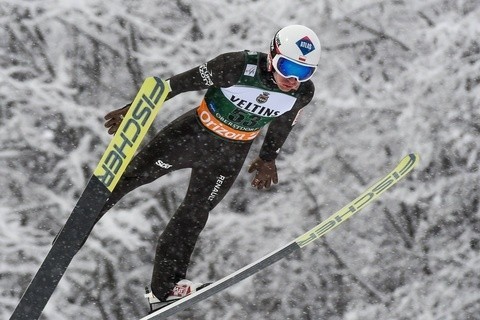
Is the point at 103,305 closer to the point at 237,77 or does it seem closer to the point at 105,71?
the point at 105,71

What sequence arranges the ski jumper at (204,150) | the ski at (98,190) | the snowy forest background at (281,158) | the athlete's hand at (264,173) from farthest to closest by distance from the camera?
the snowy forest background at (281,158), the athlete's hand at (264,173), the ski jumper at (204,150), the ski at (98,190)

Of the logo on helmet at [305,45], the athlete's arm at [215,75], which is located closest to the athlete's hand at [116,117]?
the athlete's arm at [215,75]

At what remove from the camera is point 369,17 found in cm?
625

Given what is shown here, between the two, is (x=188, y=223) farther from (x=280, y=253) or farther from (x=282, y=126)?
(x=282, y=126)

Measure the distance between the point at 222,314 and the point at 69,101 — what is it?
1.80 metres

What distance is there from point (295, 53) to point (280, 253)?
3.67ft

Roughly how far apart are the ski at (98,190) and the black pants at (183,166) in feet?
0.94

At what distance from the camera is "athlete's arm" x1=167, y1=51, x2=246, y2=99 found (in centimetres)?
405

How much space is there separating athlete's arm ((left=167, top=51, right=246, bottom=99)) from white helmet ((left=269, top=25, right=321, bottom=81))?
0.20m

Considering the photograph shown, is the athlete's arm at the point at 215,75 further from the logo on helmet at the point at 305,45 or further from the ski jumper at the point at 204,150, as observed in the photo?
the logo on helmet at the point at 305,45

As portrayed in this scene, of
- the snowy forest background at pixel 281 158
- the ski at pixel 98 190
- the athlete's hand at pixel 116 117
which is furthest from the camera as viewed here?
the snowy forest background at pixel 281 158

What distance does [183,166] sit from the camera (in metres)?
4.35

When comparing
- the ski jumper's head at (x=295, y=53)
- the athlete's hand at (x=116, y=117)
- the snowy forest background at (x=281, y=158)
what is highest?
the ski jumper's head at (x=295, y=53)

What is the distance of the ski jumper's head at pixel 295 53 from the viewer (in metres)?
3.88
